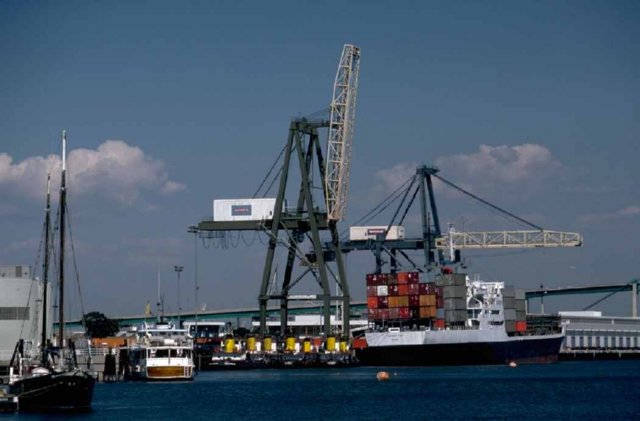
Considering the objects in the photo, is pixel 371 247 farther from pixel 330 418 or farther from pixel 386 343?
pixel 330 418

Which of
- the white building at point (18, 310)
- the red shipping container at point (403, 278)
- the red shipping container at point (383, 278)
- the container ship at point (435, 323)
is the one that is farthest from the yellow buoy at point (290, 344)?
the white building at point (18, 310)

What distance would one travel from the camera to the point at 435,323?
4916 inches

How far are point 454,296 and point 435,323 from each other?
3950 millimetres

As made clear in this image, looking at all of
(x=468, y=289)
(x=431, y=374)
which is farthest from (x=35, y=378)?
(x=468, y=289)

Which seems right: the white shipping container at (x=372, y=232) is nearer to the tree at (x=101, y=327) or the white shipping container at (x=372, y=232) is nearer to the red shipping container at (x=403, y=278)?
the red shipping container at (x=403, y=278)

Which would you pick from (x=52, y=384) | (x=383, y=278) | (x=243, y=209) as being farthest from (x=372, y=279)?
(x=52, y=384)

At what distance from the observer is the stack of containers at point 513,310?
132125mm

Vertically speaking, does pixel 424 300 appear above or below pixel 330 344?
above

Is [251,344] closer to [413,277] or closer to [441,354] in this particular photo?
[413,277]

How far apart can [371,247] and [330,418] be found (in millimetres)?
76003

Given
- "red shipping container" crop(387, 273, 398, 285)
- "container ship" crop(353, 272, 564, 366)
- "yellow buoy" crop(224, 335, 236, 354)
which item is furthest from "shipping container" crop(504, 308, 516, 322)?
"yellow buoy" crop(224, 335, 236, 354)

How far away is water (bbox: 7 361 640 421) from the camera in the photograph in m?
63.7

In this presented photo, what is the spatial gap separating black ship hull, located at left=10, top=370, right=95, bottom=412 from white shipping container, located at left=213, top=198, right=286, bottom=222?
193 ft

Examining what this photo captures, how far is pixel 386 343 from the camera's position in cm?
12450
